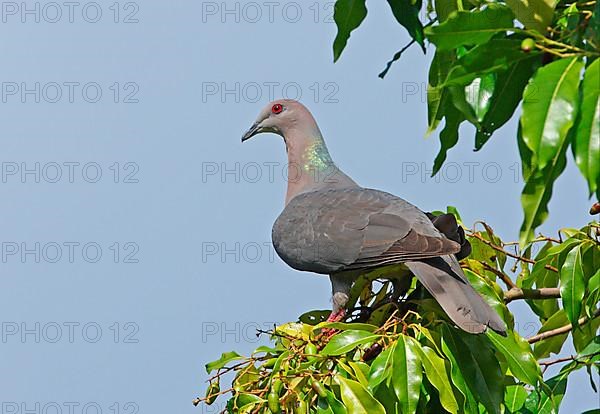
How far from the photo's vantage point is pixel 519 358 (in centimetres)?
264

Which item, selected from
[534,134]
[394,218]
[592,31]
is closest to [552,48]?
[592,31]

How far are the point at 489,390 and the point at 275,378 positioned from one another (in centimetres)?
58

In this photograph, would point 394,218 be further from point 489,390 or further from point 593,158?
point 593,158

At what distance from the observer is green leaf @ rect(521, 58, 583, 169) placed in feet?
4.67

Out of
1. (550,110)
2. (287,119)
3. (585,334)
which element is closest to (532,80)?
(550,110)

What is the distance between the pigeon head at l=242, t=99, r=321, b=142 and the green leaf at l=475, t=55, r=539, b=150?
8.98 ft

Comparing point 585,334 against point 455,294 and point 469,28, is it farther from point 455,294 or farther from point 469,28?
point 469,28

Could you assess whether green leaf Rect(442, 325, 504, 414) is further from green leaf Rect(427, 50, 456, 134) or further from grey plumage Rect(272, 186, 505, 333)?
green leaf Rect(427, 50, 456, 134)

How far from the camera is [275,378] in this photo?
8.12 ft

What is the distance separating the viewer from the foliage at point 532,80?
4.66ft

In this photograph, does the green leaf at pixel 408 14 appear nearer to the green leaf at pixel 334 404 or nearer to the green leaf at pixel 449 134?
the green leaf at pixel 449 134

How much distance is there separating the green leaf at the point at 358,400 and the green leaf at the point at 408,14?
2.92 feet

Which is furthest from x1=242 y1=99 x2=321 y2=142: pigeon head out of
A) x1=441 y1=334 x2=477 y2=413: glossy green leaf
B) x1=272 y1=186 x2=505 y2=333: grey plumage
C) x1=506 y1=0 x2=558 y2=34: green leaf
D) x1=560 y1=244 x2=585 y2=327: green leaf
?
x1=506 y1=0 x2=558 y2=34: green leaf

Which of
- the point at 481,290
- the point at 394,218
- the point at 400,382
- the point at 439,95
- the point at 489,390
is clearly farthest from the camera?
the point at 394,218
